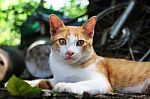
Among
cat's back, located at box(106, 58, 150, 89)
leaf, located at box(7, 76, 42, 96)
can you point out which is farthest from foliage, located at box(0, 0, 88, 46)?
leaf, located at box(7, 76, 42, 96)

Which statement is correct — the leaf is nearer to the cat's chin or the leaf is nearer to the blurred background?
the cat's chin

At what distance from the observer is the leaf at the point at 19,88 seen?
Result: 2.07 meters

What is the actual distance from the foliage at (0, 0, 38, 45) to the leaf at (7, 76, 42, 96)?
465 centimetres

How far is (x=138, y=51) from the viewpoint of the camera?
16.0 ft

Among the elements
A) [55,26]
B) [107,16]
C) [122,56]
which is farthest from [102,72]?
[107,16]

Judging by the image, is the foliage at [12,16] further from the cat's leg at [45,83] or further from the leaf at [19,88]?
the leaf at [19,88]

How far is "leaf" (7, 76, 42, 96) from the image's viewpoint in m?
2.07

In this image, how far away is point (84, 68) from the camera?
8.69 feet

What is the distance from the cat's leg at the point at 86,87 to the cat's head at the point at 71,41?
0.17m

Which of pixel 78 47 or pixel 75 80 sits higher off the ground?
pixel 78 47

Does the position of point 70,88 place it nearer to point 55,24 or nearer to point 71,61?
point 71,61

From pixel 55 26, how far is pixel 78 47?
0.19 m

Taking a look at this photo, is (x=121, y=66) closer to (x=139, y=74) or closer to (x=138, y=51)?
(x=139, y=74)

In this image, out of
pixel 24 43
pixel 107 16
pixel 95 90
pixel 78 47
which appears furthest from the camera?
pixel 24 43
